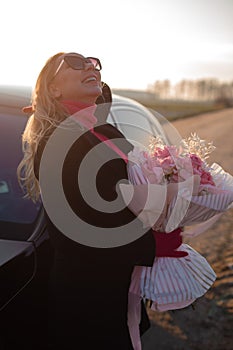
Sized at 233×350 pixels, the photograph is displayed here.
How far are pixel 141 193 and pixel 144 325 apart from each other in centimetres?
85

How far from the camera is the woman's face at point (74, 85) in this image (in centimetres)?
170

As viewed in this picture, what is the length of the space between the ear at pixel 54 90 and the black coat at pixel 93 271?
0.23 meters

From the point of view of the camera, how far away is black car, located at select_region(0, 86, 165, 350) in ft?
5.57

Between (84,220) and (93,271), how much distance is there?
0.80ft

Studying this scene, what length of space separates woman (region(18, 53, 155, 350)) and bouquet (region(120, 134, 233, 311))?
0.21ft

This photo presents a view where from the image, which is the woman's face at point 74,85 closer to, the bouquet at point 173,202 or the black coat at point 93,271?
the black coat at point 93,271

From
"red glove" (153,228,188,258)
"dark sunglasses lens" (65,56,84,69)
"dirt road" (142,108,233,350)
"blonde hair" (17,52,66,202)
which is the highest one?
"dark sunglasses lens" (65,56,84,69)

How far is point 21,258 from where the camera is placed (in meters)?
1.77

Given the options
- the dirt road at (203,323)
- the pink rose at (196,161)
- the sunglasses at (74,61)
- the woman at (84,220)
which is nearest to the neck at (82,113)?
the woman at (84,220)

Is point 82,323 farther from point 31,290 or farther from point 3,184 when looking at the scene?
point 3,184

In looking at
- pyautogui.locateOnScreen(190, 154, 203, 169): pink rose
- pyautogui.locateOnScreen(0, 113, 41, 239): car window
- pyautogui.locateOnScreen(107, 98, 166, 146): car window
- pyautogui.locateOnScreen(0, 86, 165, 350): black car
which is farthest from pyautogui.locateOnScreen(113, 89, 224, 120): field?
pyautogui.locateOnScreen(190, 154, 203, 169): pink rose

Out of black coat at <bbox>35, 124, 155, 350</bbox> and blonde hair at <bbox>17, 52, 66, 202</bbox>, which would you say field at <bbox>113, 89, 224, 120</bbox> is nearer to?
blonde hair at <bbox>17, 52, 66, 202</bbox>

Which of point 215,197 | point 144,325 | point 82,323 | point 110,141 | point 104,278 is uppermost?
point 110,141

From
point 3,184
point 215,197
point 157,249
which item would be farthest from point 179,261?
point 3,184
